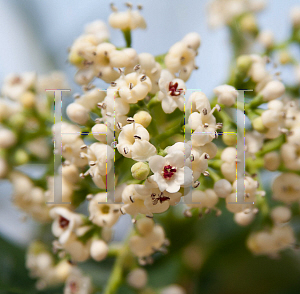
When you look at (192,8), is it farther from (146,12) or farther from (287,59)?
(287,59)

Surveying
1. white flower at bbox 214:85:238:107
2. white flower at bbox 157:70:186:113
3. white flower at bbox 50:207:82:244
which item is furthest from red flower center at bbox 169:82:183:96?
white flower at bbox 50:207:82:244

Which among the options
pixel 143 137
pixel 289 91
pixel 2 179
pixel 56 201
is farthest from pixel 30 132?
pixel 289 91

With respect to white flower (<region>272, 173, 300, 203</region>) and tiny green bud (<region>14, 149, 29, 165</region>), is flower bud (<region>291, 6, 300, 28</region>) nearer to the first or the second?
white flower (<region>272, 173, 300, 203</region>)

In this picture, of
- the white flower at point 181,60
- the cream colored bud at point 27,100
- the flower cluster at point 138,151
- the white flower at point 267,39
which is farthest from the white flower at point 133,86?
the white flower at point 267,39

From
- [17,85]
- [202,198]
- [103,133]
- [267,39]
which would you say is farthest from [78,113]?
[267,39]

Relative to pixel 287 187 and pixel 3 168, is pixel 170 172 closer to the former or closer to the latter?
pixel 287 187
